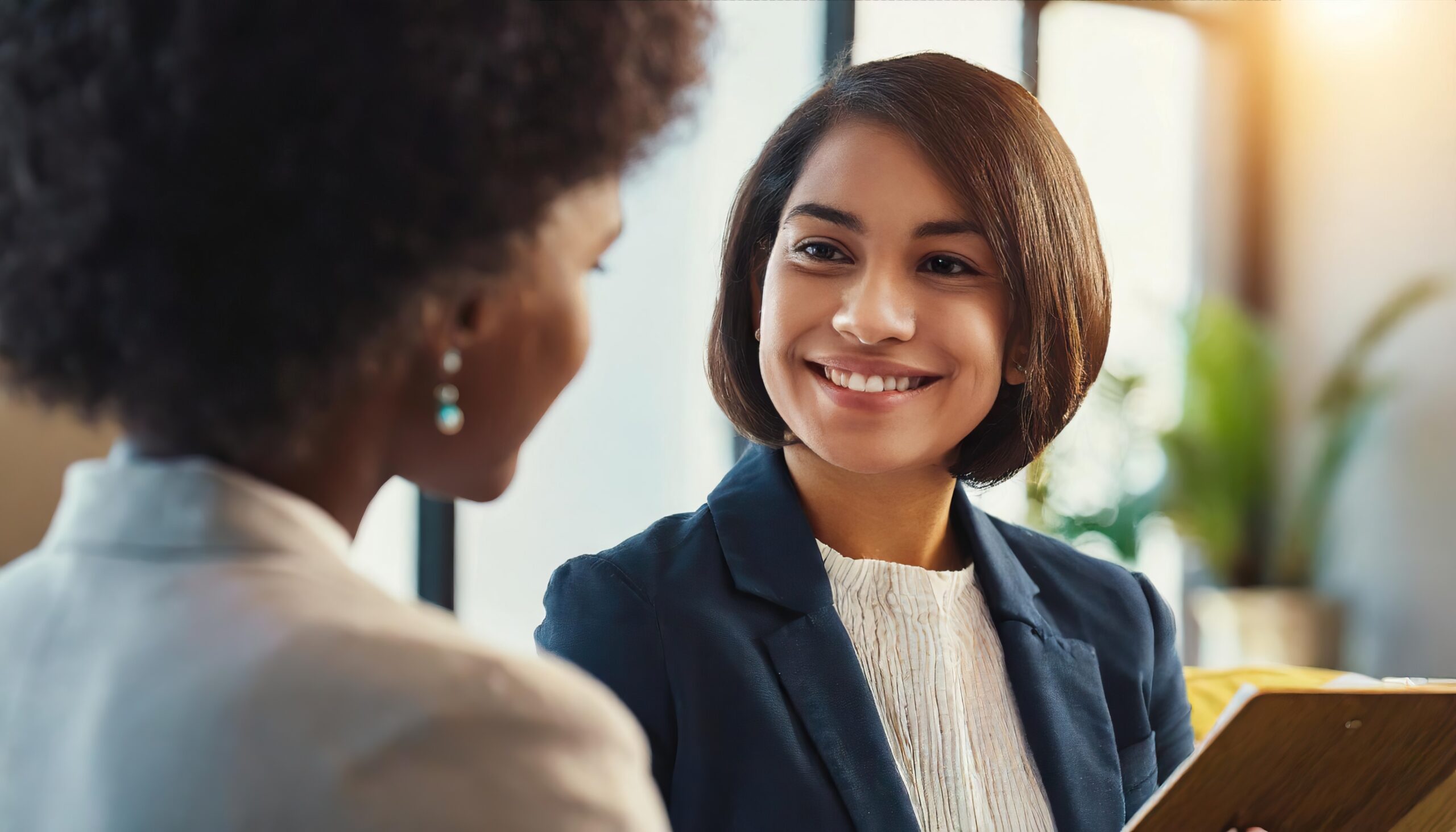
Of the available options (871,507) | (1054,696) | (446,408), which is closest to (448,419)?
(446,408)

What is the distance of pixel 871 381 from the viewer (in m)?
1.41

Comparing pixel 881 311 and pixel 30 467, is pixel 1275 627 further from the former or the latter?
pixel 30 467

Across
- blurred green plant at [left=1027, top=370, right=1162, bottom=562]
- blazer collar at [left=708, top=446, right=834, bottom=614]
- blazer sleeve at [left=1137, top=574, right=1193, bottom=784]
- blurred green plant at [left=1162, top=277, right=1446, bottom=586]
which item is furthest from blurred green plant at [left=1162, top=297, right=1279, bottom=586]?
blazer collar at [left=708, top=446, right=834, bottom=614]

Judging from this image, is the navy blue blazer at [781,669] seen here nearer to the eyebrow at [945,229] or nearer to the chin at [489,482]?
the eyebrow at [945,229]

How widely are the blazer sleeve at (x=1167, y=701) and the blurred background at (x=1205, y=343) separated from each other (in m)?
2.50

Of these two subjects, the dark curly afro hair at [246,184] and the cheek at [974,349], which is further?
the cheek at [974,349]

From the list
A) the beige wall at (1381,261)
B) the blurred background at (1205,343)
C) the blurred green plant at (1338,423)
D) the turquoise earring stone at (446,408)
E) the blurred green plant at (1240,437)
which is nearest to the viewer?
the turquoise earring stone at (446,408)

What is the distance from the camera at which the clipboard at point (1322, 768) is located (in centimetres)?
109

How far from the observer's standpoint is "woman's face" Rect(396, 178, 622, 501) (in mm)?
691

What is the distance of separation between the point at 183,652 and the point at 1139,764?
1.31 meters

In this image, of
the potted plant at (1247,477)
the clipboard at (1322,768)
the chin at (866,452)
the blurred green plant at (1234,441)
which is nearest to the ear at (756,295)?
the chin at (866,452)

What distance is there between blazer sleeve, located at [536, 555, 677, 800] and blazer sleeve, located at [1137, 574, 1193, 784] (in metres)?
0.71

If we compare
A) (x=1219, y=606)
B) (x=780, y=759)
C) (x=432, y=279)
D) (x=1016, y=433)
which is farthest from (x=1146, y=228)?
(x=432, y=279)

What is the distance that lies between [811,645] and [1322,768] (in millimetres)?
517
